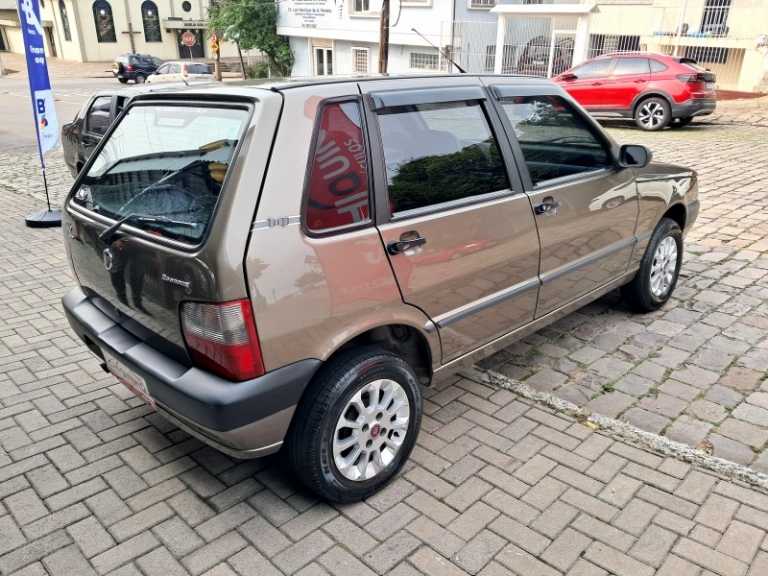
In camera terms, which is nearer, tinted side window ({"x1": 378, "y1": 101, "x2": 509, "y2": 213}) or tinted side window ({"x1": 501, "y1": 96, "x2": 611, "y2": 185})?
tinted side window ({"x1": 378, "y1": 101, "x2": 509, "y2": 213})

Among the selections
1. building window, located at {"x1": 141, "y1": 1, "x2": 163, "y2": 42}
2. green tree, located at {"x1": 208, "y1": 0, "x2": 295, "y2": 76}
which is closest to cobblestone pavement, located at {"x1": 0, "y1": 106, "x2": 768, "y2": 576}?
A: green tree, located at {"x1": 208, "y1": 0, "x2": 295, "y2": 76}

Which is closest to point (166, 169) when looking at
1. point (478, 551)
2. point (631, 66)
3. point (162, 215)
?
point (162, 215)

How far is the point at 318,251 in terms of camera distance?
2488mm

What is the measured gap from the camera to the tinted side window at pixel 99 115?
789 cm

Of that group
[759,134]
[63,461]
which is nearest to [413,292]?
[63,461]

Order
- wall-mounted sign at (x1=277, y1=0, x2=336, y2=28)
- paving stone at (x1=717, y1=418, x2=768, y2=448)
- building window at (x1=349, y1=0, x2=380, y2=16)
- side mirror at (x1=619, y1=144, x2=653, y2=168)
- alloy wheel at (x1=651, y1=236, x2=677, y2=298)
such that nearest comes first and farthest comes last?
1. paving stone at (x1=717, y1=418, x2=768, y2=448)
2. side mirror at (x1=619, y1=144, x2=653, y2=168)
3. alloy wheel at (x1=651, y1=236, x2=677, y2=298)
4. building window at (x1=349, y1=0, x2=380, y2=16)
5. wall-mounted sign at (x1=277, y1=0, x2=336, y2=28)

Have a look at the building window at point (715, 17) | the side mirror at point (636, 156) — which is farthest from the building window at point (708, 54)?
the side mirror at point (636, 156)

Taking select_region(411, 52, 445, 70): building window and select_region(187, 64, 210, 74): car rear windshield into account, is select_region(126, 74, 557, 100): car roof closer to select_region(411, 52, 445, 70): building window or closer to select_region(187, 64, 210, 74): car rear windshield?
select_region(411, 52, 445, 70): building window

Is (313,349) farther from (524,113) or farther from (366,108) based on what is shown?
(524,113)

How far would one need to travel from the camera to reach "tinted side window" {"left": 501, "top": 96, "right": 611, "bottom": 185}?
3.48 m

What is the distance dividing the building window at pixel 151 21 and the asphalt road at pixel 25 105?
43.3ft

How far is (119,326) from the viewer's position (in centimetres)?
299

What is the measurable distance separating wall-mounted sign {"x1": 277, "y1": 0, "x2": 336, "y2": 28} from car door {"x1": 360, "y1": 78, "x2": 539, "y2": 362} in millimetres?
24831

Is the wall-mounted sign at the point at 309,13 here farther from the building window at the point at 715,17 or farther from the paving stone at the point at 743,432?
the paving stone at the point at 743,432
